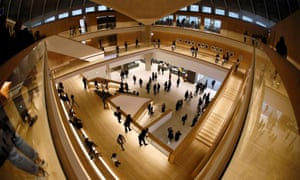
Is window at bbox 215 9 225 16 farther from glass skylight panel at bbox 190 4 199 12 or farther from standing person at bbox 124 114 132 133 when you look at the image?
standing person at bbox 124 114 132 133

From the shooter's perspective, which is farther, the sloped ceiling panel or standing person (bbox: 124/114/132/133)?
standing person (bbox: 124/114/132/133)

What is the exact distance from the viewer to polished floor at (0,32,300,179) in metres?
3.28

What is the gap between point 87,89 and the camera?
13.5 m

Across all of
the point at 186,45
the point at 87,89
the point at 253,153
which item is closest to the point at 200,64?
the point at 186,45

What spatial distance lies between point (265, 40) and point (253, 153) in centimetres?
1174

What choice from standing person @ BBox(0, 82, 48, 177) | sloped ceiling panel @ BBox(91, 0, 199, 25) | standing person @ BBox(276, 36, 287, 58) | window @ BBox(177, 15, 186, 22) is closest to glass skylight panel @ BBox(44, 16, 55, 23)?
sloped ceiling panel @ BBox(91, 0, 199, 25)

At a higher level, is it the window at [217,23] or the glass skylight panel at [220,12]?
the glass skylight panel at [220,12]

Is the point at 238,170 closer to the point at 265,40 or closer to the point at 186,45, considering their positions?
the point at 265,40

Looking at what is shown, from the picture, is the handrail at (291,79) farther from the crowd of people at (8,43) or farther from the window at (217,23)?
the window at (217,23)

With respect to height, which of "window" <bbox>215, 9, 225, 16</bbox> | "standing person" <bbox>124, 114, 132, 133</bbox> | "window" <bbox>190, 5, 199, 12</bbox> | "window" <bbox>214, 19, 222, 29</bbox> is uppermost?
"window" <bbox>190, 5, 199, 12</bbox>

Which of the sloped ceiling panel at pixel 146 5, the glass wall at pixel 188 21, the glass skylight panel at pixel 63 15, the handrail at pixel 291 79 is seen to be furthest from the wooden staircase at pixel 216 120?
the glass skylight panel at pixel 63 15

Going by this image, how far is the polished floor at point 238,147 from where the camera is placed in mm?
3278

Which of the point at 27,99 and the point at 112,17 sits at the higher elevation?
the point at 112,17

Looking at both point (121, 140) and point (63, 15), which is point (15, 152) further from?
point (63, 15)
